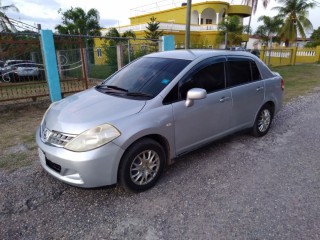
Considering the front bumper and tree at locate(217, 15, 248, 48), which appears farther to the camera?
tree at locate(217, 15, 248, 48)

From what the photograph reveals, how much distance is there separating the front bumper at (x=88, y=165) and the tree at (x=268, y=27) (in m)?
31.0

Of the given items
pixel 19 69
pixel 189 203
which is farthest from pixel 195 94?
pixel 19 69

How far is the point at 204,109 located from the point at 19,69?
675 cm

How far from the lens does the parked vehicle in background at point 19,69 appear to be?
743cm

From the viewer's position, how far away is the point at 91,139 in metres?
2.56

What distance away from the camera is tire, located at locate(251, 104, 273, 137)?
4.56 metres

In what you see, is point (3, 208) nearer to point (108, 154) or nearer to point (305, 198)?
point (108, 154)

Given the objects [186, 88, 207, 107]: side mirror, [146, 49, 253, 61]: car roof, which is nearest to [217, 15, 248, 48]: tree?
[146, 49, 253, 61]: car roof

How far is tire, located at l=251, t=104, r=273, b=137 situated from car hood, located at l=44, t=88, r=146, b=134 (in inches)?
99.8

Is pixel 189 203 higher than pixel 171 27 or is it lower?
lower

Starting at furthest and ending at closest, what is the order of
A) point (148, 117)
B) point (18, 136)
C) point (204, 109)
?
point (18, 136) → point (204, 109) → point (148, 117)

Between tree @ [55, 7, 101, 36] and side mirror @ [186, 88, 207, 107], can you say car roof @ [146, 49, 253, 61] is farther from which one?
tree @ [55, 7, 101, 36]

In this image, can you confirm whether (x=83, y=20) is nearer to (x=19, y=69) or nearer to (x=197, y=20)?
(x=197, y=20)

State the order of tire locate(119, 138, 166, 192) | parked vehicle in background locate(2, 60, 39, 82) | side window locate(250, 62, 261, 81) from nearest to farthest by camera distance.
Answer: tire locate(119, 138, 166, 192) < side window locate(250, 62, 261, 81) < parked vehicle in background locate(2, 60, 39, 82)
